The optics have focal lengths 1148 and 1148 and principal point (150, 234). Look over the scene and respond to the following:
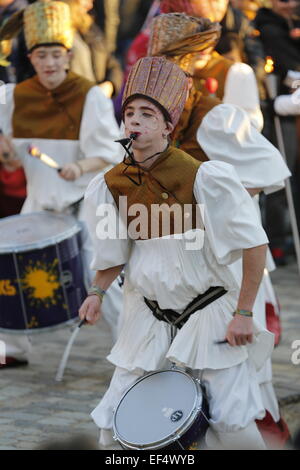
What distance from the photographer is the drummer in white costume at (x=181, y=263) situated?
409 centimetres

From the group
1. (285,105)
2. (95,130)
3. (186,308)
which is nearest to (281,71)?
(285,105)

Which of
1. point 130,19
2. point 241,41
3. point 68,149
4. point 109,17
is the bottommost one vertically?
point 130,19

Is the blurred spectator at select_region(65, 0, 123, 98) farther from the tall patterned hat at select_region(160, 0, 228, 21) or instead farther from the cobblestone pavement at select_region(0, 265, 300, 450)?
the tall patterned hat at select_region(160, 0, 228, 21)

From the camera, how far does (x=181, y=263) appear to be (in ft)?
13.7

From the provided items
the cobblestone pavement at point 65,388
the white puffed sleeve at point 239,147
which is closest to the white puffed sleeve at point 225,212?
the white puffed sleeve at point 239,147

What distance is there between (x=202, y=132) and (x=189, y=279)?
1.02 metres

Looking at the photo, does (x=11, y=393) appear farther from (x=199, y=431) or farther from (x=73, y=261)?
(x=199, y=431)

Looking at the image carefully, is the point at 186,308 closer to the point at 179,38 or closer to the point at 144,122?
the point at 144,122

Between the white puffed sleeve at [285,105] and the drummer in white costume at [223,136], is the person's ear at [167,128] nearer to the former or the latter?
the drummer in white costume at [223,136]

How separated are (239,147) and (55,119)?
64.1 inches

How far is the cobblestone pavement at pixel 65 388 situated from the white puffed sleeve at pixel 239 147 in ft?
3.69

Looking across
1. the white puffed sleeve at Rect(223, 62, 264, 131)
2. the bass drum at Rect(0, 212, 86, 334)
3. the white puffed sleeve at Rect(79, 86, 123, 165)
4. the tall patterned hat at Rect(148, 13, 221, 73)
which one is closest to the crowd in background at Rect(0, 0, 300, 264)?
the white puffed sleeve at Rect(79, 86, 123, 165)

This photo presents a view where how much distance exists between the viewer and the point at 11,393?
5934 mm
